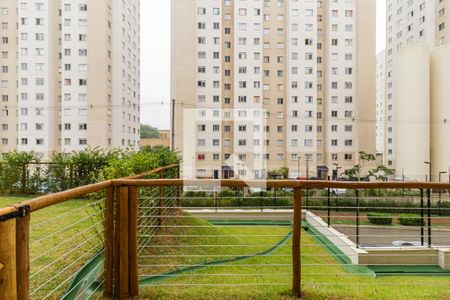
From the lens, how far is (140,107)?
138 ft

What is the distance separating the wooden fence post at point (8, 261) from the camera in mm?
1332

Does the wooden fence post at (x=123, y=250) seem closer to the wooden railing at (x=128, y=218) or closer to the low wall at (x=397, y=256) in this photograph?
the wooden railing at (x=128, y=218)

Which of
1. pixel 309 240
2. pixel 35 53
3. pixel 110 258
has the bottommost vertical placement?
pixel 309 240

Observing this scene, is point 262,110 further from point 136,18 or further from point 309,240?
point 309,240

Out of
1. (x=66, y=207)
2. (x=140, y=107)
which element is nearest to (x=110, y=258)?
(x=66, y=207)

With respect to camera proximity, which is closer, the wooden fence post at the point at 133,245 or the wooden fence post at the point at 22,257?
the wooden fence post at the point at 22,257

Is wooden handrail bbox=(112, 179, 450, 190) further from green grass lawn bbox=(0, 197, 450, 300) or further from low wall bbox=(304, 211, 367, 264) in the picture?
low wall bbox=(304, 211, 367, 264)

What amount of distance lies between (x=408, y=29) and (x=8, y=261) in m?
Answer: 45.5

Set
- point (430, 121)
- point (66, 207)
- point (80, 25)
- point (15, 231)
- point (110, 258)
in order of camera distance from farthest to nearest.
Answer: point (80, 25), point (430, 121), point (66, 207), point (110, 258), point (15, 231)

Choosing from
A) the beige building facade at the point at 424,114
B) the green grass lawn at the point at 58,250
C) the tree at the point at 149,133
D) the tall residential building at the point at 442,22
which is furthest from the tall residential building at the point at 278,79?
the green grass lawn at the point at 58,250

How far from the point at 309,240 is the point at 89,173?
22.3 ft

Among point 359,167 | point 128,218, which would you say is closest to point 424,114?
point 359,167

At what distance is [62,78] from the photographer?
32.9 m

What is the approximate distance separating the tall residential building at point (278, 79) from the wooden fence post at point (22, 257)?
103ft
